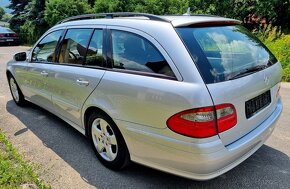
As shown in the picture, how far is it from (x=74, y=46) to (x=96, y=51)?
0.62 meters

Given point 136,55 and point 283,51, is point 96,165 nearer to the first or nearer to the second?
point 136,55

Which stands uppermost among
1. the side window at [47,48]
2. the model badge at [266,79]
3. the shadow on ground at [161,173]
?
Result: the side window at [47,48]

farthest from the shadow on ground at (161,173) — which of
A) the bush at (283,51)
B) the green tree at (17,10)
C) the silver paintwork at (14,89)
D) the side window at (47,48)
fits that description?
the green tree at (17,10)

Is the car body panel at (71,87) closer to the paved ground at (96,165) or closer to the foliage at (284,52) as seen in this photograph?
the paved ground at (96,165)

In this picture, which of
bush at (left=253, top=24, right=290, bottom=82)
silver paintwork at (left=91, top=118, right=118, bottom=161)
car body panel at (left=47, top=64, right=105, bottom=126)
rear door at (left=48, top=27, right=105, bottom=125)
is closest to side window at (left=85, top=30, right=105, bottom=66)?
rear door at (left=48, top=27, right=105, bottom=125)

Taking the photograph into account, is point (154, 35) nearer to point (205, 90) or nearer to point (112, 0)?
point (205, 90)

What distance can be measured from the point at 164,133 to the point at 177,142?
148mm

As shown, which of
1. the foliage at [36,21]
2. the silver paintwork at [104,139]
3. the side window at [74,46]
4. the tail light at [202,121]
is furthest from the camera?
the foliage at [36,21]

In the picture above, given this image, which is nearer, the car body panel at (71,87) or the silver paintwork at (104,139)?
the silver paintwork at (104,139)

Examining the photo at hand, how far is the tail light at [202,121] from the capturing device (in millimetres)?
2561

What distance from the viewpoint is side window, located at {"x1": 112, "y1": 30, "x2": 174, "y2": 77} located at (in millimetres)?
2875

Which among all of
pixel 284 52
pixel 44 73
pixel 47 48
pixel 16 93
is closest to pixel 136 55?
pixel 44 73

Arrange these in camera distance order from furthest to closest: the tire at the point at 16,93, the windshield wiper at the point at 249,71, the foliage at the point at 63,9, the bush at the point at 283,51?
the foliage at the point at 63,9, the bush at the point at 283,51, the tire at the point at 16,93, the windshield wiper at the point at 249,71

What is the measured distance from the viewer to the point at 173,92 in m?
2.64
